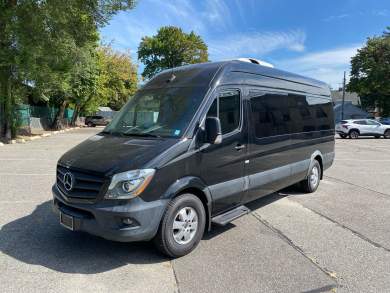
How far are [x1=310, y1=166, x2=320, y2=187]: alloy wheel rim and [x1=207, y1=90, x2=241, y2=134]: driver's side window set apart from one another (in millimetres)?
3491

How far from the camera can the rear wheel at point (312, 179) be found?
7.98m

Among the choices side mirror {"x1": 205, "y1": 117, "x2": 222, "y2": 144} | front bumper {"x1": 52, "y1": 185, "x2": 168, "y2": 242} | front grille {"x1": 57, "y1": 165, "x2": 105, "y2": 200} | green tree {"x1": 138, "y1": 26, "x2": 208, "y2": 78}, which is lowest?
front bumper {"x1": 52, "y1": 185, "x2": 168, "y2": 242}

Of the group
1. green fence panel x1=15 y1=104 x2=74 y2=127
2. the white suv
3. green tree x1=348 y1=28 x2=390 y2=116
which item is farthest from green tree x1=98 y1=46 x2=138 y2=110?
green tree x1=348 y1=28 x2=390 y2=116

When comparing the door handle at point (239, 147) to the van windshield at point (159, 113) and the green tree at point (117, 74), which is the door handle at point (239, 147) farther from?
the green tree at point (117, 74)

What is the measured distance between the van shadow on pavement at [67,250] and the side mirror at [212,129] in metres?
1.60

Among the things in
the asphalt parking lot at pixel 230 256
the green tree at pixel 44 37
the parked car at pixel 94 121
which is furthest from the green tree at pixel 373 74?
the asphalt parking lot at pixel 230 256

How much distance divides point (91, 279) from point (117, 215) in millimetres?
728

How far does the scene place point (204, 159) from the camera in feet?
15.4

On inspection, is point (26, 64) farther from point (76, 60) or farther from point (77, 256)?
point (77, 256)

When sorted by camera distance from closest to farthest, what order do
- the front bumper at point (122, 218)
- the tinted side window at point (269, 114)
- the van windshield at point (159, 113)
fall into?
the front bumper at point (122, 218)
the van windshield at point (159, 113)
the tinted side window at point (269, 114)

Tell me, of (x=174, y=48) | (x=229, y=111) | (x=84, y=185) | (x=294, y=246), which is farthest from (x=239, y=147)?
(x=174, y=48)

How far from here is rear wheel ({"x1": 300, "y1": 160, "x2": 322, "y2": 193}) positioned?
798cm

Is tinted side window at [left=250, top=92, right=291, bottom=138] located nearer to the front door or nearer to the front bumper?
the front door

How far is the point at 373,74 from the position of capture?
50.5m
